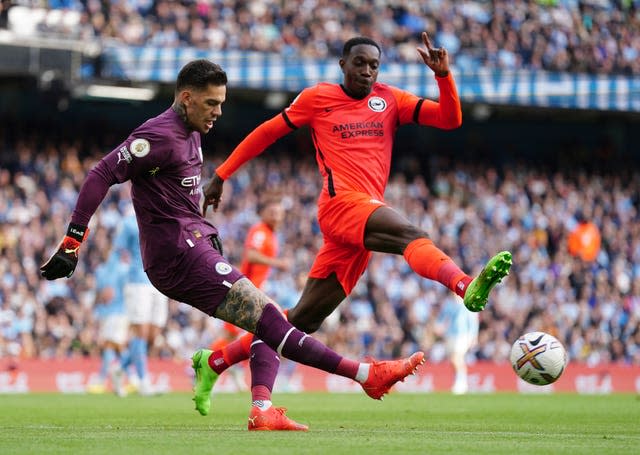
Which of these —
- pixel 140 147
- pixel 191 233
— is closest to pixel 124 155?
pixel 140 147

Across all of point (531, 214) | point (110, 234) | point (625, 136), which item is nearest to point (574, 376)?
point (531, 214)

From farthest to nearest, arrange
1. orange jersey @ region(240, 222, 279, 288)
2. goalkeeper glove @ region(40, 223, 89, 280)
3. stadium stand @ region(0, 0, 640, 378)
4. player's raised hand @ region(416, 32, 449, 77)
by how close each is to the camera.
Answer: stadium stand @ region(0, 0, 640, 378) < orange jersey @ region(240, 222, 279, 288) < player's raised hand @ region(416, 32, 449, 77) < goalkeeper glove @ region(40, 223, 89, 280)

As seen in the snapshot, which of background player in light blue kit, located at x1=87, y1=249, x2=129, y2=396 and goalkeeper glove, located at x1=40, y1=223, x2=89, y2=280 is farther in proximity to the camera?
background player in light blue kit, located at x1=87, y1=249, x2=129, y2=396

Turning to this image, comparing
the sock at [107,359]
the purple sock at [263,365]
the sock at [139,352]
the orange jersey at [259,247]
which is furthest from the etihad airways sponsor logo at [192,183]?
the sock at [107,359]

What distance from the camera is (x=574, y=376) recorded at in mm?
23406

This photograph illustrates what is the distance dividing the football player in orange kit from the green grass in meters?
1.18

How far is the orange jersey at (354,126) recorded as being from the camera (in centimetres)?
891

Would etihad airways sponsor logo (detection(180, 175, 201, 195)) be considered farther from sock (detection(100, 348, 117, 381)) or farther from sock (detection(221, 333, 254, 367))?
sock (detection(100, 348, 117, 381))

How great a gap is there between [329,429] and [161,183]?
224 cm

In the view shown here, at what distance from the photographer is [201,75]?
7746 millimetres

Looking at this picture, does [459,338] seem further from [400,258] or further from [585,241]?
[585,241]

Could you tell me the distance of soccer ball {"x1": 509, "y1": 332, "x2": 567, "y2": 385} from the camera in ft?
29.7

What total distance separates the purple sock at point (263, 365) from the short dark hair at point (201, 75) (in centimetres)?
197

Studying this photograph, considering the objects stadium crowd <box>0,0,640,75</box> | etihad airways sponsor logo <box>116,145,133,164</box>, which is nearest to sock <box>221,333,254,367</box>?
etihad airways sponsor logo <box>116,145,133,164</box>
